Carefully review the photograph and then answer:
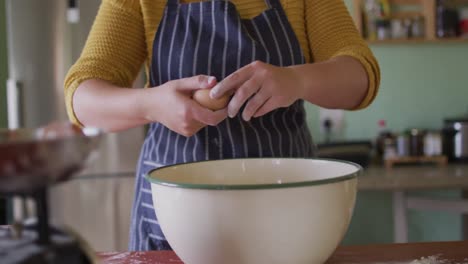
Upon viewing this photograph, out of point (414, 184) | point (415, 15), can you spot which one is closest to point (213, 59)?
point (414, 184)

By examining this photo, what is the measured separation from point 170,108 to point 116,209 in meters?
1.54

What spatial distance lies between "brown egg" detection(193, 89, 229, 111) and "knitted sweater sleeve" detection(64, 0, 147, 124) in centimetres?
26

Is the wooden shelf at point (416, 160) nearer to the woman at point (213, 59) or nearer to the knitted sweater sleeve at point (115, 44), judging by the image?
the woman at point (213, 59)

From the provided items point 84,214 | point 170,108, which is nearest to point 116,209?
point 84,214

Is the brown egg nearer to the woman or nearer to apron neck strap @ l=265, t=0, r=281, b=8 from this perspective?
the woman

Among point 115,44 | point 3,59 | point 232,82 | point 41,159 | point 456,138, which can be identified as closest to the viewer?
point 41,159

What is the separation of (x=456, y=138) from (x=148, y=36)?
5.63 feet

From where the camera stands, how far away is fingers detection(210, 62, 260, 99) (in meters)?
0.72

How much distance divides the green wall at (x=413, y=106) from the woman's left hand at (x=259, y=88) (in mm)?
1788

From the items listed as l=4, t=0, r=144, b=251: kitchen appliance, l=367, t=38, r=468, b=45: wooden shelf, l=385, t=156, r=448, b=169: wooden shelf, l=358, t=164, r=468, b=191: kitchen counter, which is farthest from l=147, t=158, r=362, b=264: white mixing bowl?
l=367, t=38, r=468, b=45: wooden shelf

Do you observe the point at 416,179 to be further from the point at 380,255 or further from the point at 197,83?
the point at 197,83

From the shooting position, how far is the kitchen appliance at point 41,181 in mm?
380

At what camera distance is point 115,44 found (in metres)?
0.99

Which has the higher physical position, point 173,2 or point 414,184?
point 173,2
